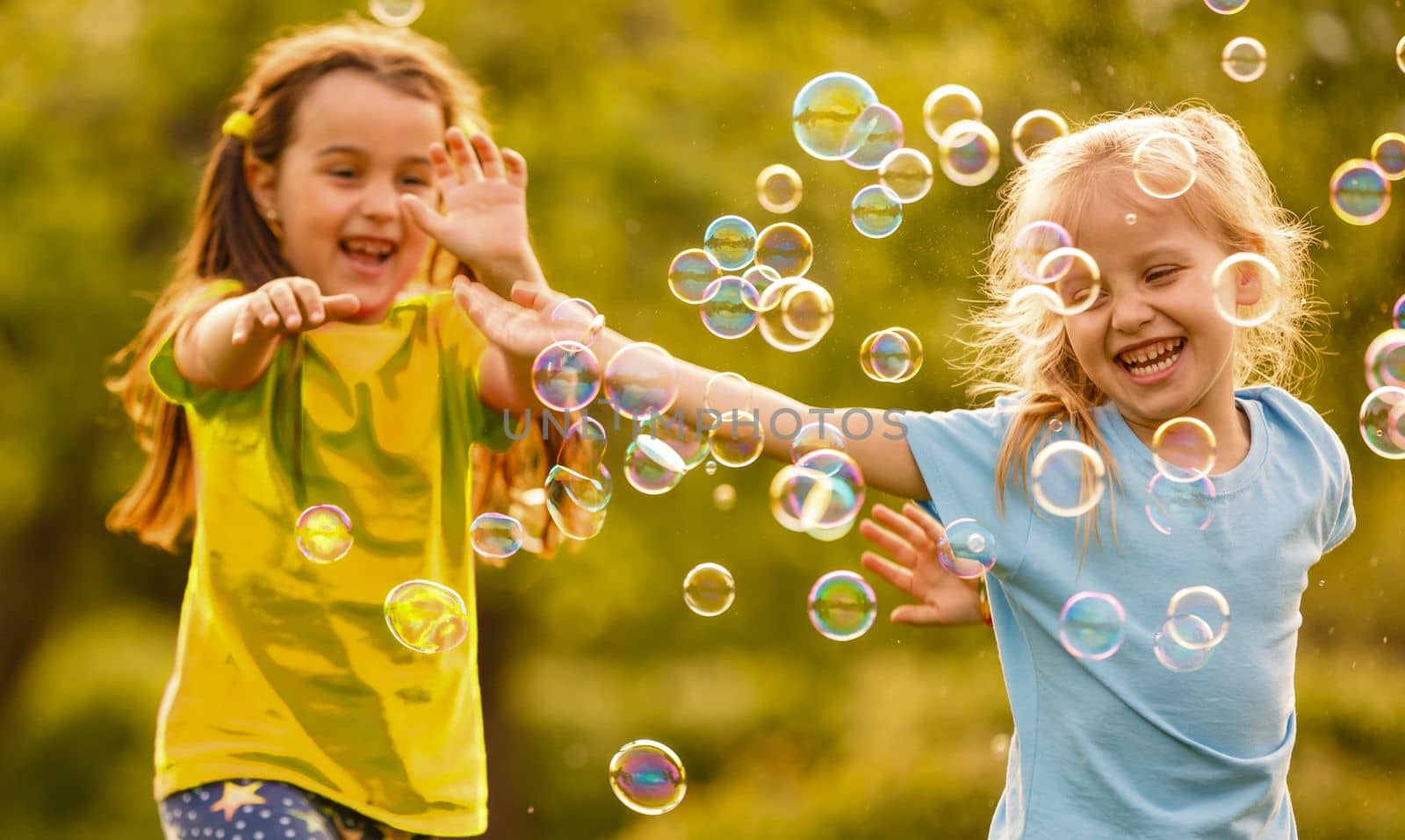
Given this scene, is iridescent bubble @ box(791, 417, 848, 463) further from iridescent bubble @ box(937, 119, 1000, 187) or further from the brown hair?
iridescent bubble @ box(937, 119, 1000, 187)

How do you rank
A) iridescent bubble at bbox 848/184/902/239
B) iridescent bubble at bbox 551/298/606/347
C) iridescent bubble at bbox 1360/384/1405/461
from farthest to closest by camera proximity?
iridescent bubble at bbox 848/184/902/239, iridescent bubble at bbox 1360/384/1405/461, iridescent bubble at bbox 551/298/606/347

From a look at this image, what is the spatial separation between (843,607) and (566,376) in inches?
23.6

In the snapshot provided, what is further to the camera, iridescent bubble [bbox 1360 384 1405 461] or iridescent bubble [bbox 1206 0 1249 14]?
iridescent bubble [bbox 1206 0 1249 14]

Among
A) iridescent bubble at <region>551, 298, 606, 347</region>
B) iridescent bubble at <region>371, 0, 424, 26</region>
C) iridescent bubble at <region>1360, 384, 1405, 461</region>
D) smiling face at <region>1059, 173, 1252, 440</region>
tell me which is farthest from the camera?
iridescent bubble at <region>371, 0, 424, 26</region>

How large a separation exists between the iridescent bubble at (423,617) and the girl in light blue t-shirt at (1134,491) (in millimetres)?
391

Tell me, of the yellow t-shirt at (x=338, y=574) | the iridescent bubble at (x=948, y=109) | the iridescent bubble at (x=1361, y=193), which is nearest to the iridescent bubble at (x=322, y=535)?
the yellow t-shirt at (x=338, y=574)

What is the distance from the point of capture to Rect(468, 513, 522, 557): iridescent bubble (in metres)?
2.82

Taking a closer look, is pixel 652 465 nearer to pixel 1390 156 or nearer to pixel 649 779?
pixel 649 779

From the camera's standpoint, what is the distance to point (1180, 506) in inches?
93.2

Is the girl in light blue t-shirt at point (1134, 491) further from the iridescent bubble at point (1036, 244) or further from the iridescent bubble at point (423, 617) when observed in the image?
the iridescent bubble at point (423, 617)

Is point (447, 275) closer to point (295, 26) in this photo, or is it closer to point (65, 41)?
point (295, 26)

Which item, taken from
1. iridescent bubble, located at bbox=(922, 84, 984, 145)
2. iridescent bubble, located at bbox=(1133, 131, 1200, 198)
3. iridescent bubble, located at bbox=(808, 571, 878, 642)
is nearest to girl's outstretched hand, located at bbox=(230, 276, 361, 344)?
iridescent bubble, located at bbox=(808, 571, 878, 642)

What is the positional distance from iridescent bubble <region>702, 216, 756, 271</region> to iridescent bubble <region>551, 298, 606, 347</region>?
556 mm

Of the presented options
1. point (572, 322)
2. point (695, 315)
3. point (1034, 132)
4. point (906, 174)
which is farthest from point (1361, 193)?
point (695, 315)
